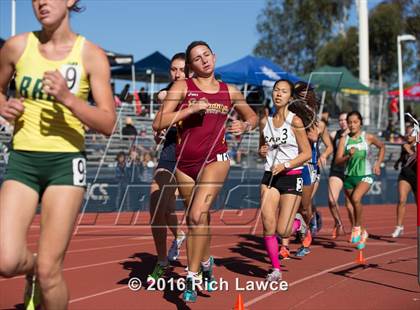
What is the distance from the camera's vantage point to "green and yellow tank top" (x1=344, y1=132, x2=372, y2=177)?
11664 millimetres

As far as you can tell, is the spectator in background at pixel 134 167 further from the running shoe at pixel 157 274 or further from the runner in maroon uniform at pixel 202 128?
the runner in maroon uniform at pixel 202 128

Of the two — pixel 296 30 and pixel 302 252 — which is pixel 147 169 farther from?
pixel 296 30

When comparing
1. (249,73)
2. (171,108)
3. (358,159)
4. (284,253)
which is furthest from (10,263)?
(249,73)

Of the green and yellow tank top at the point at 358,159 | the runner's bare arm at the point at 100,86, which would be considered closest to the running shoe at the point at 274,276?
the runner's bare arm at the point at 100,86

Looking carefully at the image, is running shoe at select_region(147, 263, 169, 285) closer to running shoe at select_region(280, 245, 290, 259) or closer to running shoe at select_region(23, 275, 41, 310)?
running shoe at select_region(23, 275, 41, 310)

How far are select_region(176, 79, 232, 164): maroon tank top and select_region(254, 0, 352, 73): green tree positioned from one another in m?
55.4

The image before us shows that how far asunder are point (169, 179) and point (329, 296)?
2.11 m

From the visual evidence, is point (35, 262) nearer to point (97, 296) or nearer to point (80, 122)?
point (80, 122)

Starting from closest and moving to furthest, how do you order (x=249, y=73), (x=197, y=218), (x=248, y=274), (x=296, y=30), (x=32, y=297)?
(x=32, y=297)
(x=197, y=218)
(x=248, y=274)
(x=249, y=73)
(x=296, y=30)

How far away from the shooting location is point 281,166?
819 cm

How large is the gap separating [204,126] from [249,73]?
60.0 feet

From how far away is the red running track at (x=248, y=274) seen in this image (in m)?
6.67

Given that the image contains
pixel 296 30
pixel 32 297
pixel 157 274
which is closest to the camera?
pixel 32 297

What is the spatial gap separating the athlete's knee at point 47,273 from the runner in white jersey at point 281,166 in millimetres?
3682
